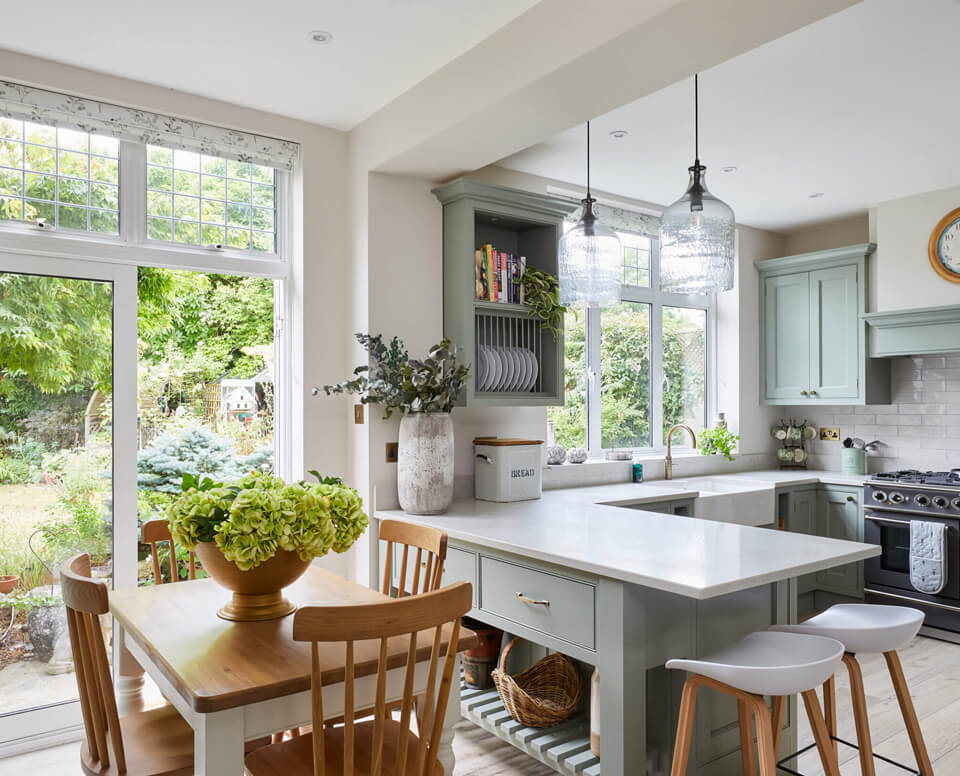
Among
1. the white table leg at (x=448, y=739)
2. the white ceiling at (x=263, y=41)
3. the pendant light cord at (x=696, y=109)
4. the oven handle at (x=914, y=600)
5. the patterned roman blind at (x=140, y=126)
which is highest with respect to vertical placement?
the white ceiling at (x=263, y=41)

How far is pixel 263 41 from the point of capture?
2.61 m

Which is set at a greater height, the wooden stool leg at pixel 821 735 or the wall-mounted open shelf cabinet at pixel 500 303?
the wall-mounted open shelf cabinet at pixel 500 303

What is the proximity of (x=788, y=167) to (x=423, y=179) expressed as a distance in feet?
6.77

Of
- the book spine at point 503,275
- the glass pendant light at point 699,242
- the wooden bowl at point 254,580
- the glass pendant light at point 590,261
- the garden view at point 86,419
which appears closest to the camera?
the wooden bowl at point 254,580

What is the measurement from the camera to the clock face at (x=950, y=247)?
4230 millimetres

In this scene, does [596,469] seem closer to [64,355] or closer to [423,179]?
[423,179]

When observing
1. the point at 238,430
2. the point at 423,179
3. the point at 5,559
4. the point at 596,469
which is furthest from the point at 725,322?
the point at 5,559

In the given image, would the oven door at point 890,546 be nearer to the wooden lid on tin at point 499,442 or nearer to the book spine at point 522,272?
the wooden lid on tin at point 499,442

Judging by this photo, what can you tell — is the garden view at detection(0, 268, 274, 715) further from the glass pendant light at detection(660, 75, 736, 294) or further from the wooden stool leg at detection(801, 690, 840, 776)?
the wooden stool leg at detection(801, 690, 840, 776)

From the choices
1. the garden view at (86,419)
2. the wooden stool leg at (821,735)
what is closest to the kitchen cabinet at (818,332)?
the wooden stool leg at (821,735)

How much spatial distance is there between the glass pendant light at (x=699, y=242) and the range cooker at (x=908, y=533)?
2.56 m

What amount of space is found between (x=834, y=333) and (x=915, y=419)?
2.52 ft

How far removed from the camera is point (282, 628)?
1839mm

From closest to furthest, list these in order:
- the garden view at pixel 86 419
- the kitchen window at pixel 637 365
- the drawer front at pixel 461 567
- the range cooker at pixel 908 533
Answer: the drawer front at pixel 461 567
the garden view at pixel 86 419
the range cooker at pixel 908 533
the kitchen window at pixel 637 365
